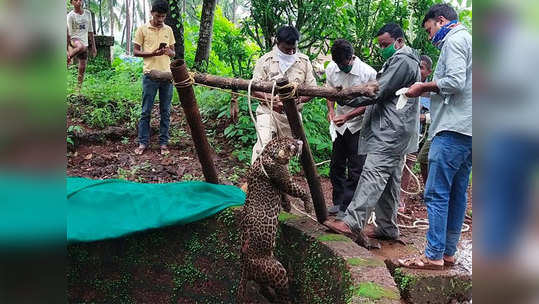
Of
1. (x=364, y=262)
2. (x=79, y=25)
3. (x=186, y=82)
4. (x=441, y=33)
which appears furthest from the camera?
(x=79, y=25)

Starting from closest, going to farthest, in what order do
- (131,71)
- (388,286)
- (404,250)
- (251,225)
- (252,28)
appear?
(388,286) → (251,225) → (404,250) → (252,28) → (131,71)

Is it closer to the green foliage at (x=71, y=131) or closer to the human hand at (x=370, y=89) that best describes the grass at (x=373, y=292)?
the human hand at (x=370, y=89)

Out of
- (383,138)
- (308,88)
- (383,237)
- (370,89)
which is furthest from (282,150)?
(383,237)

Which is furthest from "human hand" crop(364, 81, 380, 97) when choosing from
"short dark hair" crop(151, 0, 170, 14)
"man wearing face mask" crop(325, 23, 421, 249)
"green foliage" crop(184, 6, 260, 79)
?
"green foliage" crop(184, 6, 260, 79)

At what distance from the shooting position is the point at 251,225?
3.04 meters

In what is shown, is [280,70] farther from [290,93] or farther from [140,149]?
[140,149]

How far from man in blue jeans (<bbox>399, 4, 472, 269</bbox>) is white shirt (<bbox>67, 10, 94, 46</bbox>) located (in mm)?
6083

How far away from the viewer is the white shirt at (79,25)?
743 centimetres

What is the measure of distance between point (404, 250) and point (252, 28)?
476 centimetres

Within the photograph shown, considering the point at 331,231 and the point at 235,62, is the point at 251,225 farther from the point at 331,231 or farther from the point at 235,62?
the point at 235,62

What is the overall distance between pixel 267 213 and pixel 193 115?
1.04m

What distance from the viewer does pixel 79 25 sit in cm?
755
